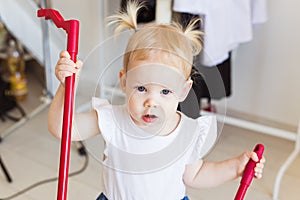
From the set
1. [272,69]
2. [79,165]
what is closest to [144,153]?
[79,165]

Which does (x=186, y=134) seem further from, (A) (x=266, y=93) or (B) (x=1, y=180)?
(A) (x=266, y=93)

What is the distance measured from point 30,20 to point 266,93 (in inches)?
43.3

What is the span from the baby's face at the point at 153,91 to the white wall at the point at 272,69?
3.74ft

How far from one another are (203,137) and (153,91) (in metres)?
0.14

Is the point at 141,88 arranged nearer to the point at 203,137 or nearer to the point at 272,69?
the point at 203,137

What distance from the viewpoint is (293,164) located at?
1.80 meters

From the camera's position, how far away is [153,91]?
0.85 meters

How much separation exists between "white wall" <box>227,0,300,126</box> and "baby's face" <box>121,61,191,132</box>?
3.74 feet

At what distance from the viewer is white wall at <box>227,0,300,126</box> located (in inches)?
74.2

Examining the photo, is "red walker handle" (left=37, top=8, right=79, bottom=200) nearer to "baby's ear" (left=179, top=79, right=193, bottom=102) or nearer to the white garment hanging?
"baby's ear" (left=179, top=79, right=193, bottom=102)

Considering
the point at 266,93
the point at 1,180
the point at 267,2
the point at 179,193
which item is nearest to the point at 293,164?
the point at 266,93

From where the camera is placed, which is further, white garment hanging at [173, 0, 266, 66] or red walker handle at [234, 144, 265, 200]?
white garment hanging at [173, 0, 266, 66]

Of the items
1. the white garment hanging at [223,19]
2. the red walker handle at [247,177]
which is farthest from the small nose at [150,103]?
the white garment hanging at [223,19]

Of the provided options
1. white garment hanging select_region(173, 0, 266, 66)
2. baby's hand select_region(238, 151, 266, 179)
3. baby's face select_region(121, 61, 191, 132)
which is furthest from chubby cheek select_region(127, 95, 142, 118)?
white garment hanging select_region(173, 0, 266, 66)
